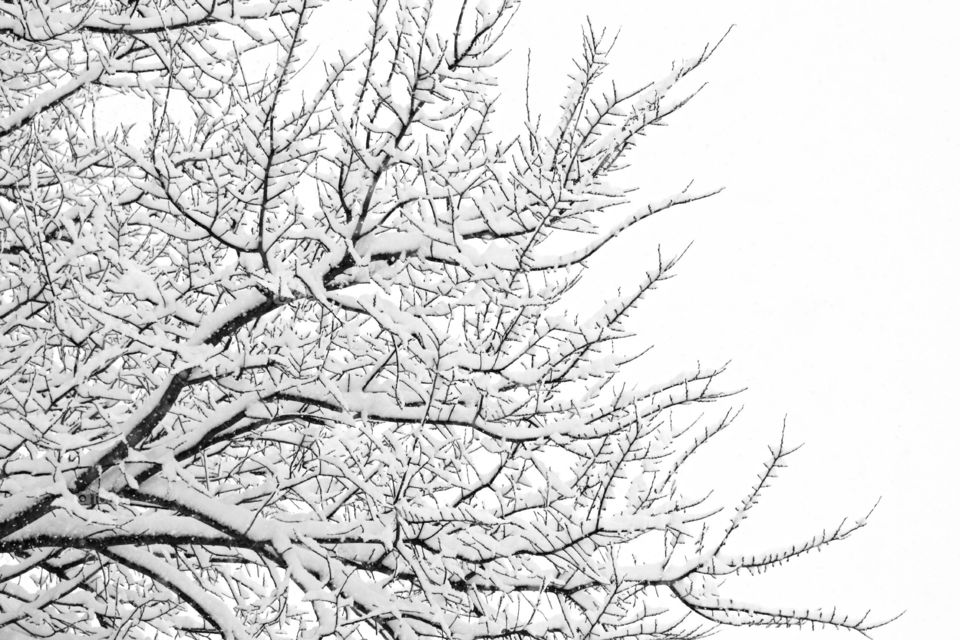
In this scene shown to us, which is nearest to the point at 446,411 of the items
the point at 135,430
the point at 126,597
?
the point at 135,430

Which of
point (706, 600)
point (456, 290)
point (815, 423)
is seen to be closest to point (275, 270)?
point (456, 290)

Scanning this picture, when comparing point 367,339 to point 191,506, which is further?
point 367,339

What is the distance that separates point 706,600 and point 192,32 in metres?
3.51

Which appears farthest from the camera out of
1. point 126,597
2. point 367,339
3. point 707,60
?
point 126,597

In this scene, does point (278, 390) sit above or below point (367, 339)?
below

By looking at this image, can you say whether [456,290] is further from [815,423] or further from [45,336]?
[815,423]

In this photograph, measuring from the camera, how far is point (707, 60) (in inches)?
148

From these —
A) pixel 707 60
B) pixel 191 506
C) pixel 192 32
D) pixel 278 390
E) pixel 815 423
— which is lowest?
pixel 191 506

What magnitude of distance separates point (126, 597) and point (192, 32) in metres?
3.07

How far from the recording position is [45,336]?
4785 millimetres

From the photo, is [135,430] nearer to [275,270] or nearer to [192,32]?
[275,270]

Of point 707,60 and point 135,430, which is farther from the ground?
point 707,60

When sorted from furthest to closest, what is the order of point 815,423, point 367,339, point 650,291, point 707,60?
point 815,423
point 367,339
point 650,291
point 707,60

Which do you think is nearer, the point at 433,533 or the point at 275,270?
the point at 275,270
